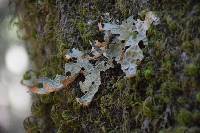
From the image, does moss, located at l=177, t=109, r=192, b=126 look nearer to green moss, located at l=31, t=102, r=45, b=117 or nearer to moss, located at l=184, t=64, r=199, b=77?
moss, located at l=184, t=64, r=199, b=77

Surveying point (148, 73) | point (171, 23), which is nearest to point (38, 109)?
point (148, 73)

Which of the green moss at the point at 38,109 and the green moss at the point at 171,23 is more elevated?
the green moss at the point at 171,23

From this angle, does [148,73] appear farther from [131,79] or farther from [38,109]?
[38,109]

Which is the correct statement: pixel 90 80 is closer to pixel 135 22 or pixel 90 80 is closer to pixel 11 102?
pixel 135 22

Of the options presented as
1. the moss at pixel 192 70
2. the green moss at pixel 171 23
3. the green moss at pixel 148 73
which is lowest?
the green moss at pixel 148 73

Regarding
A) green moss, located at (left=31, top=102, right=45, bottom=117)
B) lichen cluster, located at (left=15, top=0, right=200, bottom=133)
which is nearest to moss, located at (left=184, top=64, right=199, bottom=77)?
lichen cluster, located at (left=15, top=0, right=200, bottom=133)

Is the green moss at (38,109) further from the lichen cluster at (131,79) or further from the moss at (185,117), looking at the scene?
the moss at (185,117)

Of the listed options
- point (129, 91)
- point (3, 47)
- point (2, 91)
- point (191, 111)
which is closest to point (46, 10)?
point (129, 91)

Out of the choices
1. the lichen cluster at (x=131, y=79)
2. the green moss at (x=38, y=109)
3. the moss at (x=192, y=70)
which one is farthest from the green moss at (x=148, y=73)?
the green moss at (x=38, y=109)
